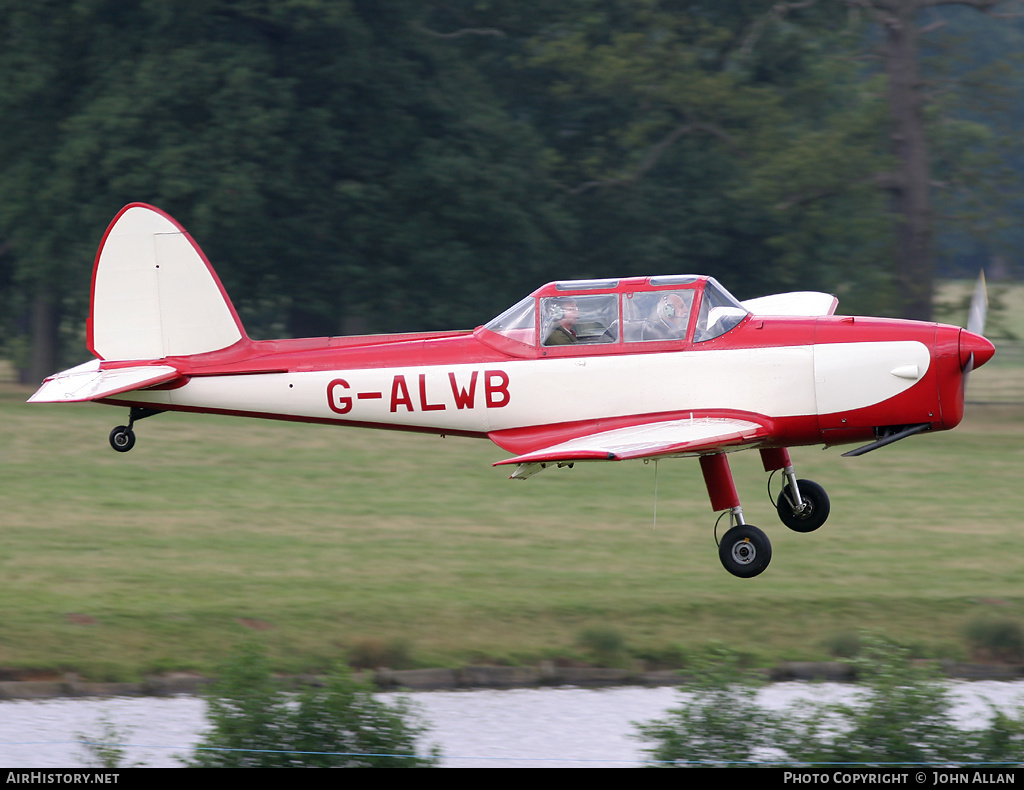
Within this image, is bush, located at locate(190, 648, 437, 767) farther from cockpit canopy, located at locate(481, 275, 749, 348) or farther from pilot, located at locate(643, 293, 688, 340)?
pilot, located at locate(643, 293, 688, 340)

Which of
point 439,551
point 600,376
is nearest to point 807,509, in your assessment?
point 600,376

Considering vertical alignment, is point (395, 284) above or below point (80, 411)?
above

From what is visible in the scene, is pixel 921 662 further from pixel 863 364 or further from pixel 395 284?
pixel 395 284

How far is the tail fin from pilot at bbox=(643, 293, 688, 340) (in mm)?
4330

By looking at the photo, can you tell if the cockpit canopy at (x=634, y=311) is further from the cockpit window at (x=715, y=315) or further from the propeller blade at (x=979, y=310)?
the propeller blade at (x=979, y=310)

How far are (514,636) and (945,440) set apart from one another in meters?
17.2

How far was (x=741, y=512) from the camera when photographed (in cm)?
1373

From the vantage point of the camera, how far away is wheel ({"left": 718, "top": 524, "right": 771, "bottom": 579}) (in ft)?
43.4

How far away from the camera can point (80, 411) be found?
40.5 metres

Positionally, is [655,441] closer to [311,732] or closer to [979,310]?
[979,310]

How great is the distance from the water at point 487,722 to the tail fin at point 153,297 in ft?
20.8

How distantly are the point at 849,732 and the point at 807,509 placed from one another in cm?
390

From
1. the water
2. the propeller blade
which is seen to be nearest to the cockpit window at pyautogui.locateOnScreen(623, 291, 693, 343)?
the propeller blade
